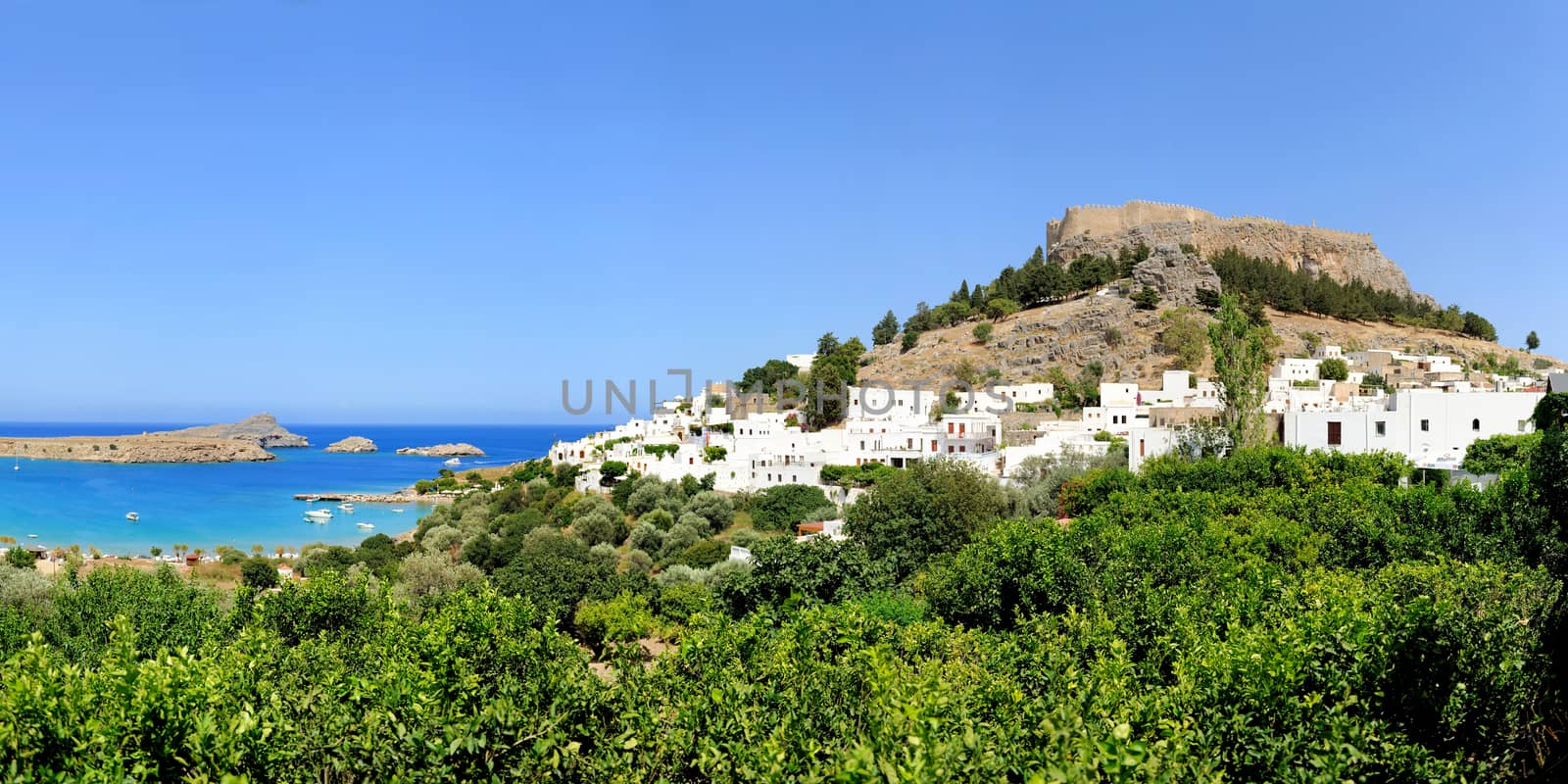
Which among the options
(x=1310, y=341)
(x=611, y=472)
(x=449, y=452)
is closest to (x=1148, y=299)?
(x=1310, y=341)

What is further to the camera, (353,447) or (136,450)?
(353,447)

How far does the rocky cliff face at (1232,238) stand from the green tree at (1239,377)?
59.1 meters

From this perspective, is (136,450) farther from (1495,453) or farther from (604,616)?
(1495,453)

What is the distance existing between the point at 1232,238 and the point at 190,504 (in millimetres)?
93094

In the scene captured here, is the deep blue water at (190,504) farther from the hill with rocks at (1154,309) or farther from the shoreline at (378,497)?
the hill with rocks at (1154,309)

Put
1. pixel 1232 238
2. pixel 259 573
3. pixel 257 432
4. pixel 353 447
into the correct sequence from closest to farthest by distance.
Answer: pixel 259 573 < pixel 1232 238 < pixel 353 447 < pixel 257 432

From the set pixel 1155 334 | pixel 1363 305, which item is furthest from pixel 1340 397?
pixel 1363 305

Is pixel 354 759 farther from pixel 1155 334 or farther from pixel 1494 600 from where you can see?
pixel 1155 334

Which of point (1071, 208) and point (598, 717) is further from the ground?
point (1071, 208)

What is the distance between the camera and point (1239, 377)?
1258 inches

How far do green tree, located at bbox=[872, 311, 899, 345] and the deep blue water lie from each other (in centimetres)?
4239

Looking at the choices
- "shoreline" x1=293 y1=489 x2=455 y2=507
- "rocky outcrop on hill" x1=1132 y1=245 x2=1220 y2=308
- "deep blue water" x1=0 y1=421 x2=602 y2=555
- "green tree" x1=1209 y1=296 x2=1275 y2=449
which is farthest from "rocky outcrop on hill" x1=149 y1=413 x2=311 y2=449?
"green tree" x1=1209 y1=296 x2=1275 y2=449

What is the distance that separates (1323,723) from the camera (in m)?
7.43

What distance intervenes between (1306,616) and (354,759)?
8889 millimetres
